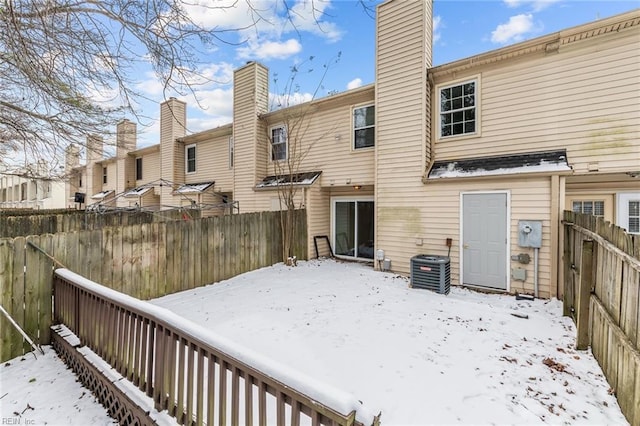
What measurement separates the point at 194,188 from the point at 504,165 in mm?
12289

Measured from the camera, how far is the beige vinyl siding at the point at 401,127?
7.85 metres

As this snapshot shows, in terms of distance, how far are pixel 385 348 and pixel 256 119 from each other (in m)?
9.91

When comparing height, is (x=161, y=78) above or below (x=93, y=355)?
above

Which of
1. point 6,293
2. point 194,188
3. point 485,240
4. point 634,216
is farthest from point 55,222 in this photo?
point 634,216

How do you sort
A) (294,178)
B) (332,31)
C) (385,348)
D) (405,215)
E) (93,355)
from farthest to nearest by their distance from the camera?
(294,178)
(405,215)
(385,348)
(93,355)
(332,31)

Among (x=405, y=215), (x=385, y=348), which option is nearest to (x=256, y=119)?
(x=405, y=215)

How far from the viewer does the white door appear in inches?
261

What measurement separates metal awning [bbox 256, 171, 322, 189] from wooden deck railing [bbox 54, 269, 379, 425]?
6821 mm

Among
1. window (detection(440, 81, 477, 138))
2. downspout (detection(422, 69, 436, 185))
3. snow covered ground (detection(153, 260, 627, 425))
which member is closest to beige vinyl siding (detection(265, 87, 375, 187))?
downspout (detection(422, 69, 436, 185))

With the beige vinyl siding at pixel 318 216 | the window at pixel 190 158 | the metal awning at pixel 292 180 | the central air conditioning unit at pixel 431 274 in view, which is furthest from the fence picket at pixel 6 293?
the window at pixel 190 158

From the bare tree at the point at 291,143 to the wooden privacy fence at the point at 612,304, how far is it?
22.5ft

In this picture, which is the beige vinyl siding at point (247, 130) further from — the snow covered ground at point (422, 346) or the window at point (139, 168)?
the window at point (139, 168)

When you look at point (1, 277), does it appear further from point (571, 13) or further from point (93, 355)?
point (571, 13)

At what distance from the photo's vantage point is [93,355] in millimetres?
3324
